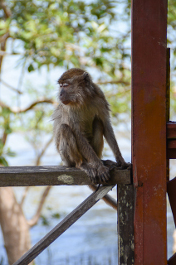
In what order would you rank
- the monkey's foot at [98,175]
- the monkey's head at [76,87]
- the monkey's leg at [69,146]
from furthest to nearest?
the monkey's head at [76,87] < the monkey's leg at [69,146] < the monkey's foot at [98,175]

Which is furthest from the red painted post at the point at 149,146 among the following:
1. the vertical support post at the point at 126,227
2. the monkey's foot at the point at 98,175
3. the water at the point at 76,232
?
the water at the point at 76,232

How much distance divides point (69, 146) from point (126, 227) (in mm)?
1158

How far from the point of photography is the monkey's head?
3.56 metres

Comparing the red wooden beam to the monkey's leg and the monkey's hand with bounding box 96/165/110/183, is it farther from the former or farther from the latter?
the monkey's leg

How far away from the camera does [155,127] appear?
7.45ft

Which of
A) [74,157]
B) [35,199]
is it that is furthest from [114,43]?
[35,199]

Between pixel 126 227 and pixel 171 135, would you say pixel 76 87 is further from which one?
pixel 126 227

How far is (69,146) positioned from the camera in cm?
323

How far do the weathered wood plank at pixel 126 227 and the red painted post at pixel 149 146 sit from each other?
0.04 meters

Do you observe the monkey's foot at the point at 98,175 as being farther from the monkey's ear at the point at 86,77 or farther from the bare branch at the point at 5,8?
the bare branch at the point at 5,8

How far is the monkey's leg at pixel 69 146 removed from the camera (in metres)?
3.20

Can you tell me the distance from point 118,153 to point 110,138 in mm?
318

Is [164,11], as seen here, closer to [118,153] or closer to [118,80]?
[118,153]

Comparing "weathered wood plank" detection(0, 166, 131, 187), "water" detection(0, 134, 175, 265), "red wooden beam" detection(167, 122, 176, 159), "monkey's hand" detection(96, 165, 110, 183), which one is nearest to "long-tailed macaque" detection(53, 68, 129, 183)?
"monkey's hand" detection(96, 165, 110, 183)
